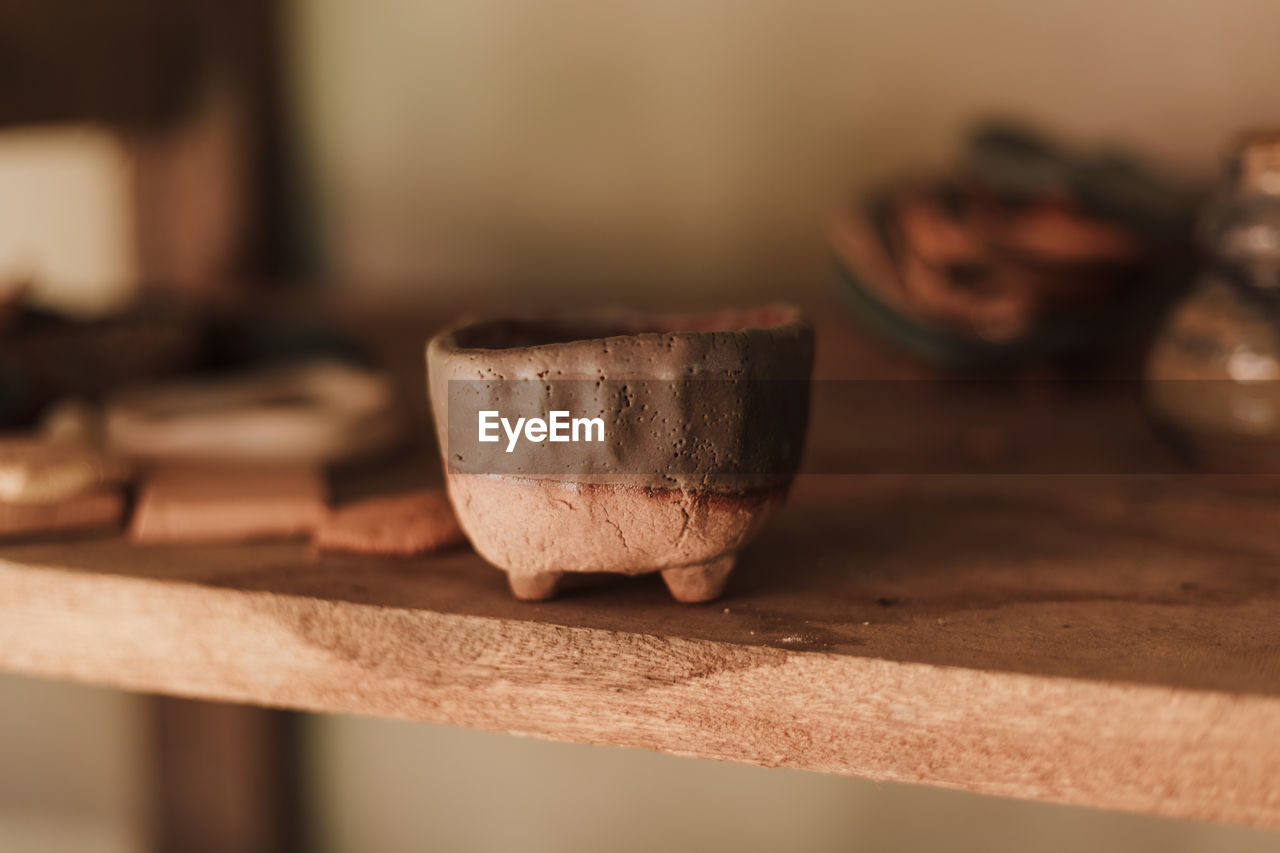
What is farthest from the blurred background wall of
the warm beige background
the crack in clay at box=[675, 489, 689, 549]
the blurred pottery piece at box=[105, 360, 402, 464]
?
the crack in clay at box=[675, 489, 689, 549]

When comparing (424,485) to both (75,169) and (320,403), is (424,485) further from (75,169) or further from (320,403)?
(75,169)

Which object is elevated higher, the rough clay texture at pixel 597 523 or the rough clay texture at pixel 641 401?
the rough clay texture at pixel 641 401

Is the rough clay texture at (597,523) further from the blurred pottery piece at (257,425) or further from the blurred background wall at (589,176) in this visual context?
the blurred background wall at (589,176)

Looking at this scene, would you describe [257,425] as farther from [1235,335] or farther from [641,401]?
A: [1235,335]

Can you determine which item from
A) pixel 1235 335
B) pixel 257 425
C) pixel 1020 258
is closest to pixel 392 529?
pixel 257 425

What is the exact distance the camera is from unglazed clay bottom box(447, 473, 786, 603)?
48 centimetres

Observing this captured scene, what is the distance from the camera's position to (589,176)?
1.37 meters

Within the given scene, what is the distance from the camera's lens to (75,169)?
1.32 m

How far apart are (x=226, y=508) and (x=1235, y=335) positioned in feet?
1.96

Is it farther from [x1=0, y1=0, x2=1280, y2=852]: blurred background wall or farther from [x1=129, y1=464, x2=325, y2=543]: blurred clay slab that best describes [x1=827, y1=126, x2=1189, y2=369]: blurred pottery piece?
[x1=129, y1=464, x2=325, y2=543]: blurred clay slab

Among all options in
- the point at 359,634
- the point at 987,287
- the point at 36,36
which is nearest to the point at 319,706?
the point at 359,634

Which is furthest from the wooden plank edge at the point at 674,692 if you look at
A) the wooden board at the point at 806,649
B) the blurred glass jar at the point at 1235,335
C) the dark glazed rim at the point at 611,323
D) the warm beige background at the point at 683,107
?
the warm beige background at the point at 683,107

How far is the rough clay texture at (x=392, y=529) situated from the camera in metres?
0.59

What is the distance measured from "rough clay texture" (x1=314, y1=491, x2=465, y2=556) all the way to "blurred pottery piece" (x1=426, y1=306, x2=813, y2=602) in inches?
3.6
